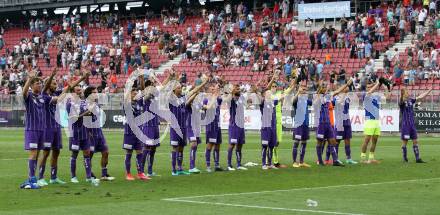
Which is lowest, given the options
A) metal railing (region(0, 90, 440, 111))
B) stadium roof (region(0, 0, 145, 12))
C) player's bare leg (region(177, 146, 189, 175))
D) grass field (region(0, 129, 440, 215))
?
grass field (region(0, 129, 440, 215))

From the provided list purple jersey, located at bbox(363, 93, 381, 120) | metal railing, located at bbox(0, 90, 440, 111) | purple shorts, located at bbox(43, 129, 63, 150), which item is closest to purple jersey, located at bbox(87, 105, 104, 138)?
purple shorts, located at bbox(43, 129, 63, 150)

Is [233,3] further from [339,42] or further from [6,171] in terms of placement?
[6,171]

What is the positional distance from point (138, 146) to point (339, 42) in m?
31.4

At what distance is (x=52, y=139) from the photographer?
766 inches

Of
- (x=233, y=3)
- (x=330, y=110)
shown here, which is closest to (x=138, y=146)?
(x=330, y=110)

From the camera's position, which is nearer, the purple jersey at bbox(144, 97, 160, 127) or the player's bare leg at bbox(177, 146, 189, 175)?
the purple jersey at bbox(144, 97, 160, 127)

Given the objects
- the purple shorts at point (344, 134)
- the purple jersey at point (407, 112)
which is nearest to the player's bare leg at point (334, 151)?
the purple shorts at point (344, 134)

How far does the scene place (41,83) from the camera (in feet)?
64.1

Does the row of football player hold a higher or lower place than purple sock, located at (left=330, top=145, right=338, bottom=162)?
higher

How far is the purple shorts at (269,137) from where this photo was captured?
23.5 meters

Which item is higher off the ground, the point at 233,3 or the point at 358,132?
the point at 233,3

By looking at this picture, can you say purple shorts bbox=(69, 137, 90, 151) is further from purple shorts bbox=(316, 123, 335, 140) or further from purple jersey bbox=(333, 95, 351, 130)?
purple jersey bbox=(333, 95, 351, 130)

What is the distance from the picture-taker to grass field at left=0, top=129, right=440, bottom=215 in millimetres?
15414

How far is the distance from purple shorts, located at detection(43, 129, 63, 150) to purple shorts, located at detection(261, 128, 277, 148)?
19.5 ft
